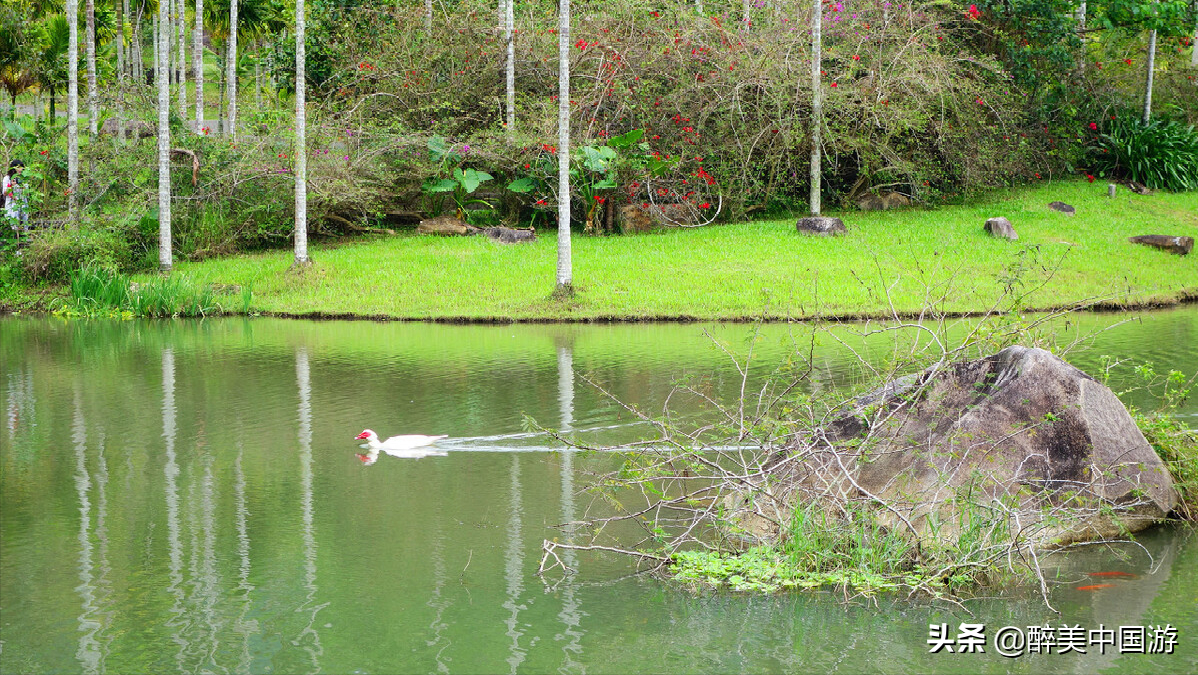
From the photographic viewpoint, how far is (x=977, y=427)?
6.91m

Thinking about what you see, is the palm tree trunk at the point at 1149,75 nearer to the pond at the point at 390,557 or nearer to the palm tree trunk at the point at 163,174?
the pond at the point at 390,557

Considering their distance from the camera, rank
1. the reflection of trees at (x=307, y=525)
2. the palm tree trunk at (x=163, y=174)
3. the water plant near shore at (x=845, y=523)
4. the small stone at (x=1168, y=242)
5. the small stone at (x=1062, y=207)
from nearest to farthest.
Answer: the reflection of trees at (x=307, y=525) → the water plant near shore at (x=845, y=523) → the palm tree trunk at (x=163, y=174) → the small stone at (x=1168, y=242) → the small stone at (x=1062, y=207)

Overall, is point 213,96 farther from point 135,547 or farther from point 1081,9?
point 135,547

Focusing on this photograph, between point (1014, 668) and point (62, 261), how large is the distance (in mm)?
18350

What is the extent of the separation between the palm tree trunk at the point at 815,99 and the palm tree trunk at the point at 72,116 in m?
13.3

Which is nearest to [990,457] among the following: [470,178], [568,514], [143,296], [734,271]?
[568,514]

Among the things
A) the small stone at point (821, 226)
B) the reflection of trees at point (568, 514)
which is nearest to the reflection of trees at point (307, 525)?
the reflection of trees at point (568, 514)

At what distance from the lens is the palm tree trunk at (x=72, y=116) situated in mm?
20719

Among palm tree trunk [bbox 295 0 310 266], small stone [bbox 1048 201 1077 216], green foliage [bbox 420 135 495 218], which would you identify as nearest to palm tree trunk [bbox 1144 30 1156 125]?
small stone [bbox 1048 201 1077 216]

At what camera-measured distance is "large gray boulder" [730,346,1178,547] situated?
258 inches

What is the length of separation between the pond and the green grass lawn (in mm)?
4259

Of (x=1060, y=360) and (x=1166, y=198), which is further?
(x=1166, y=198)

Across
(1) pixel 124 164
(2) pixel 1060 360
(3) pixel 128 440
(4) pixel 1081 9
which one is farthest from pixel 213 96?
(2) pixel 1060 360

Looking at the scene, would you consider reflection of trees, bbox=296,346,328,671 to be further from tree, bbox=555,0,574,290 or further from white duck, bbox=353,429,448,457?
tree, bbox=555,0,574,290
